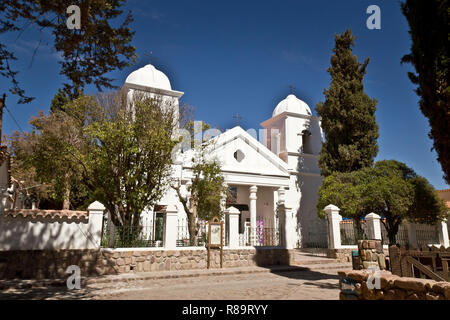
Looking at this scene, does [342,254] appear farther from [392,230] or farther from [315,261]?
[392,230]

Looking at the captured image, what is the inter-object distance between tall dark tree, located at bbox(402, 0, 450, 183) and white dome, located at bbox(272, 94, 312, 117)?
1397cm

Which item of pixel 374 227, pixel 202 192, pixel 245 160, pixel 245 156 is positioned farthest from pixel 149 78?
pixel 374 227

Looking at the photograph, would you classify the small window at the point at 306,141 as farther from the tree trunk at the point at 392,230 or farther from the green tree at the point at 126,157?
the green tree at the point at 126,157

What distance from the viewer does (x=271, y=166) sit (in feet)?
69.0

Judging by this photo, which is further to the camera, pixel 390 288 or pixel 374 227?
pixel 374 227

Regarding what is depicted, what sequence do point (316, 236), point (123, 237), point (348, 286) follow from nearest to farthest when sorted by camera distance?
point (348, 286) < point (123, 237) < point (316, 236)

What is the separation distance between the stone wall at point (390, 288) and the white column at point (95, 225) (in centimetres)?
741

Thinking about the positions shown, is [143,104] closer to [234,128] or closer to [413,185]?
[234,128]

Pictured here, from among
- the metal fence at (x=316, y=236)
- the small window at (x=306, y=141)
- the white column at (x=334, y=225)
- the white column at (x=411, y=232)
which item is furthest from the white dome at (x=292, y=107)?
the white column at (x=334, y=225)

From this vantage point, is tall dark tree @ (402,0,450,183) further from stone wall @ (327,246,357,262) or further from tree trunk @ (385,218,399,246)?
tree trunk @ (385,218,399,246)

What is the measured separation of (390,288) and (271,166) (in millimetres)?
16606

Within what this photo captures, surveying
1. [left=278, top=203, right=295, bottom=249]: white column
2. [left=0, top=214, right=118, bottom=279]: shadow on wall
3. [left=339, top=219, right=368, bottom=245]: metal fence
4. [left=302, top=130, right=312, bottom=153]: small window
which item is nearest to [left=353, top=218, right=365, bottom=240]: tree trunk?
[left=339, top=219, right=368, bottom=245]: metal fence

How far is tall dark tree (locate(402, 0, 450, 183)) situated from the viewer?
29.9 feet

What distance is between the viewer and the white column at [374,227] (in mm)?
14273
